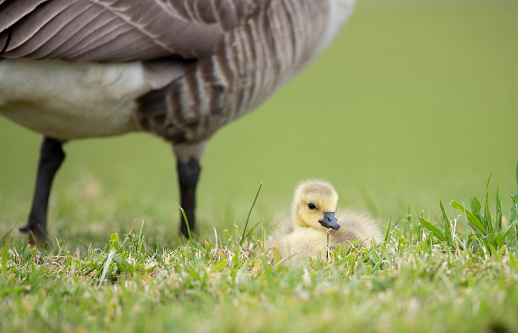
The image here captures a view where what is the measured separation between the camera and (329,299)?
187 centimetres

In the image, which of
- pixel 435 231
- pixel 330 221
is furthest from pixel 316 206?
pixel 435 231

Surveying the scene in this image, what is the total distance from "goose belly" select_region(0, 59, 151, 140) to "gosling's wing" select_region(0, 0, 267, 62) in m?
0.11

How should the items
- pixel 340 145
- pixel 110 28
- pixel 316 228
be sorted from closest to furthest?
pixel 316 228 → pixel 110 28 → pixel 340 145

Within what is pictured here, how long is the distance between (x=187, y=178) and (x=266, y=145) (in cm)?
925

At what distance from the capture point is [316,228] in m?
2.75

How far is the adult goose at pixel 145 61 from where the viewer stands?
2859 mm

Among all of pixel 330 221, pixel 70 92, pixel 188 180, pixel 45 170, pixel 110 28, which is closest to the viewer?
pixel 330 221

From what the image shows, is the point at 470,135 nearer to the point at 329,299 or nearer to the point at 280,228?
the point at 280,228

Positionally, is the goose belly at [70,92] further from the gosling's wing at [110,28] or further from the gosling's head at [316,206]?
the gosling's head at [316,206]

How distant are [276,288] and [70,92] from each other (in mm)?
1721

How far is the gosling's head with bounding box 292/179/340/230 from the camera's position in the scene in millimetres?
2676

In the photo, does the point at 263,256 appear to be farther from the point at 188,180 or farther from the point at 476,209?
the point at 188,180

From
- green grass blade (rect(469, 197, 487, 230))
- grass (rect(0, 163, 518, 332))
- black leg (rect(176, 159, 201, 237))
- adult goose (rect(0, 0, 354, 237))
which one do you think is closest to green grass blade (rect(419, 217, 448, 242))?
grass (rect(0, 163, 518, 332))

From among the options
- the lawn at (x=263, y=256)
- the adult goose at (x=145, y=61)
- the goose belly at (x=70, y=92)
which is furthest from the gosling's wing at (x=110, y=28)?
the lawn at (x=263, y=256)
